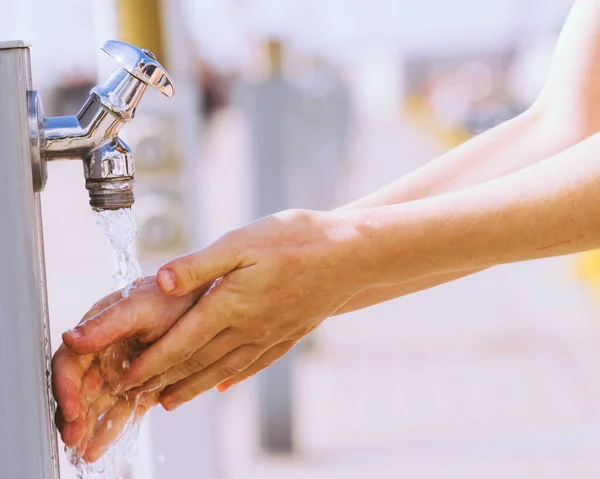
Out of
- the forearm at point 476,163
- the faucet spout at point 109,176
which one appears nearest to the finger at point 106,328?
the faucet spout at point 109,176

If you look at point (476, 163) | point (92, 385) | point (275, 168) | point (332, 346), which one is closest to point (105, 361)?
point (92, 385)

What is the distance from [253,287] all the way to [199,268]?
0.23 ft

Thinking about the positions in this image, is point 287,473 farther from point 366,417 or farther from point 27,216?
point 27,216

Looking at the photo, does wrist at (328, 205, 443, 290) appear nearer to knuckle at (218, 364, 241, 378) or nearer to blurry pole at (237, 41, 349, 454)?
knuckle at (218, 364, 241, 378)

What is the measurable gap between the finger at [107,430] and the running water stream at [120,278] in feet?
0.05

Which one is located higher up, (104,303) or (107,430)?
(104,303)

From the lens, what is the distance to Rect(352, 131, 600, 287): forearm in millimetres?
1151

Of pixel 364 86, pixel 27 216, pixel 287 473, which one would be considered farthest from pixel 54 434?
pixel 364 86

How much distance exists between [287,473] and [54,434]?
2512 millimetres

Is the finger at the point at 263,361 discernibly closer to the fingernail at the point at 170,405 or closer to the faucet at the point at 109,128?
the fingernail at the point at 170,405

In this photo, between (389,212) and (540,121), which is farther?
(540,121)

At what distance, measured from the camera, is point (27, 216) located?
0.91m

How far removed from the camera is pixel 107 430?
3.71ft

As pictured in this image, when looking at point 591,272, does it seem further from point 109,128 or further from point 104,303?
point 109,128
